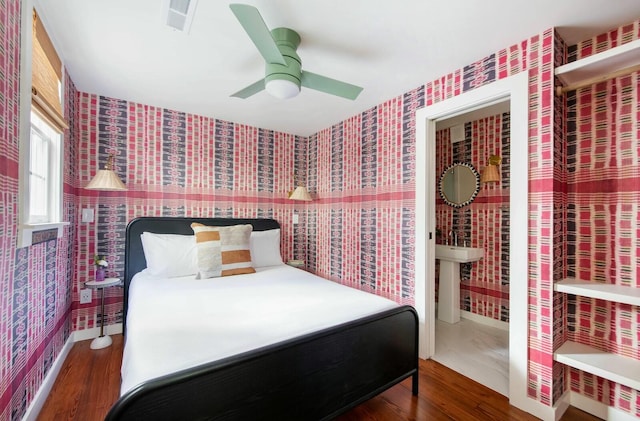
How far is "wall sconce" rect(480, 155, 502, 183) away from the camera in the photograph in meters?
3.09

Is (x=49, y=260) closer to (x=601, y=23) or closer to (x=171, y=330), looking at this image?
(x=171, y=330)

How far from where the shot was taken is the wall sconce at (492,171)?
3090 mm

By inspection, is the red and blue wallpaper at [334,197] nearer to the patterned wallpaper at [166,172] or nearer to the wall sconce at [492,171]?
the patterned wallpaper at [166,172]

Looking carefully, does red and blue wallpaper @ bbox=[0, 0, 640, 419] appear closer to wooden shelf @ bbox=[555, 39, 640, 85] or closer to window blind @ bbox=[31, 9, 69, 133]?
wooden shelf @ bbox=[555, 39, 640, 85]

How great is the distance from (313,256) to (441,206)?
1867 millimetres

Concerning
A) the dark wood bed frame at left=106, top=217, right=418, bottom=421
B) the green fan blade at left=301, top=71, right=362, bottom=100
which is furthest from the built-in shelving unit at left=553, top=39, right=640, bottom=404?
the green fan blade at left=301, top=71, right=362, bottom=100

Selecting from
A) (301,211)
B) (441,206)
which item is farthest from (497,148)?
(301,211)

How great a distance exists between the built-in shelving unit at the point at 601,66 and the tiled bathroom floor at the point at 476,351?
2061mm

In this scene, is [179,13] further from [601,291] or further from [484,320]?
[484,320]

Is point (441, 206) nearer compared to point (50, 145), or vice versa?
point (50, 145)

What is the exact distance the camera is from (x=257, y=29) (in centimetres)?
135

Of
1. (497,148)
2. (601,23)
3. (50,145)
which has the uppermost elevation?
(601,23)

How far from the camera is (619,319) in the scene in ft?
5.48

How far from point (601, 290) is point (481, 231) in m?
1.77
